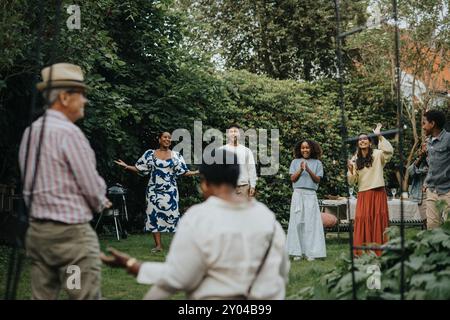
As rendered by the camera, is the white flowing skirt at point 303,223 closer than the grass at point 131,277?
No

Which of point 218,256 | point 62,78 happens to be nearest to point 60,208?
point 62,78

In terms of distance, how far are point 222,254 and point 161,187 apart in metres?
7.57

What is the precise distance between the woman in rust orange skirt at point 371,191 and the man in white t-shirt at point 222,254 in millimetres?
6056

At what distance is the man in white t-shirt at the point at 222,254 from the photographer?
3.20 meters

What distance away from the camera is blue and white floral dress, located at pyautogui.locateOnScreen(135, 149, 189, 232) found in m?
10.6

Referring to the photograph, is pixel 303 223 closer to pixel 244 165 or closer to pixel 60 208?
pixel 244 165

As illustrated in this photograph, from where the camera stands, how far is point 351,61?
27266 millimetres

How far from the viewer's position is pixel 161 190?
10.7 metres

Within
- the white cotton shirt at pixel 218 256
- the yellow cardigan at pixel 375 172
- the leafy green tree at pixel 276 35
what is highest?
the leafy green tree at pixel 276 35

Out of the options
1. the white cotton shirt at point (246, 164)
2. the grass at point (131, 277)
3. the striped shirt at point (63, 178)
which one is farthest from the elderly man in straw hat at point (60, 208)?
the white cotton shirt at point (246, 164)

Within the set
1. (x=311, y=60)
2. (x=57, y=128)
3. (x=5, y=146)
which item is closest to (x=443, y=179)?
(x=57, y=128)

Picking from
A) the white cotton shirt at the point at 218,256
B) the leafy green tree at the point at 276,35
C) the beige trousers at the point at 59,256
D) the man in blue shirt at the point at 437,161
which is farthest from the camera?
the leafy green tree at the point at 276,35

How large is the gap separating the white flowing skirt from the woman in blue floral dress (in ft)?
5.76

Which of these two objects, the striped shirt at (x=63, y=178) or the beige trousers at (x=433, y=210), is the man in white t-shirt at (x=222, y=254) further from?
the beige trousers at (x=433, y=210)
